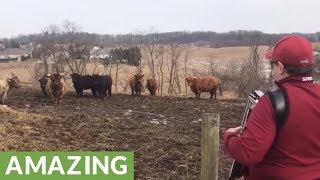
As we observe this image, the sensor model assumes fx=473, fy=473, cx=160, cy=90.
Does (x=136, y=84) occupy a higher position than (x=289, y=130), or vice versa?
(x=289, y=130)

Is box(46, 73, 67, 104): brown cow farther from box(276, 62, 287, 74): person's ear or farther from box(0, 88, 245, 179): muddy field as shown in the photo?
box(276, 62, 287, 74): person's ear

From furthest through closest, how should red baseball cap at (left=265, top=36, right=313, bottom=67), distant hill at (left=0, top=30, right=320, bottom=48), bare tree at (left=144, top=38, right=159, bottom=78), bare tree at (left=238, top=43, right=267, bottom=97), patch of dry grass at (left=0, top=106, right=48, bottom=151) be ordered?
distant hill at (left=0, top=30, right=320, bottom=48) < bare tree at (left=144, top=38, right=159, bottom=78) < bare tree at (left=238, top=43, right=267, bottom=97) < patch of dry grass at (left=0, top=106, right=48, bottom=151) < red baseball cap at (left=265, top=36, right=313, bottom=67)

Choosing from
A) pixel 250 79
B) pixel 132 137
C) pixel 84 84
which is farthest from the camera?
pixel 250 79

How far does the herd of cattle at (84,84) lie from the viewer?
68.0 feet

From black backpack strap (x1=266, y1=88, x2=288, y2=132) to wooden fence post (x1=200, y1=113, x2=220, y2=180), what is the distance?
5.28 ft

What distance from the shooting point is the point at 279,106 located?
2.96m

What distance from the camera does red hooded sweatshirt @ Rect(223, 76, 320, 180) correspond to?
9.62 ft

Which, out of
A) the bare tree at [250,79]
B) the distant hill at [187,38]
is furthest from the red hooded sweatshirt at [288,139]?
the bare tree at [250,79]

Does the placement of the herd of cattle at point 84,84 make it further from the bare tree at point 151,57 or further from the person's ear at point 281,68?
the bare tree at point 151,57

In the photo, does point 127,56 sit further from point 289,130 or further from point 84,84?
point 289,130

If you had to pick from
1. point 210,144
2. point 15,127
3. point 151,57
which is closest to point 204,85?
point 15,127

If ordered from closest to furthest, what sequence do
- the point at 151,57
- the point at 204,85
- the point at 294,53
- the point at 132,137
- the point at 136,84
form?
1. the point at 294,53
2. the point at 132,137
3. the point at 136,84
4. the point at 204,85
5. the point at 151,57

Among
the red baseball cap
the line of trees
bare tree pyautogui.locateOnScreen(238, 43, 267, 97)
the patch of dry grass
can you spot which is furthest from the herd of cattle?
the line of trees

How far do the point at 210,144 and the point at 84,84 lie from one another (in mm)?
21467
